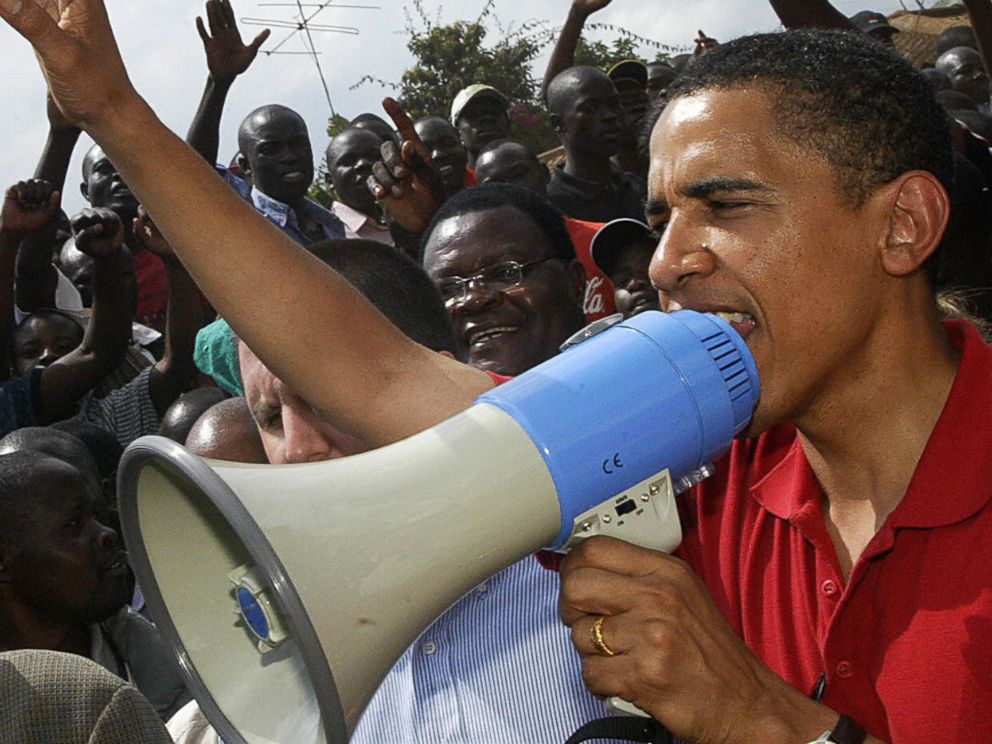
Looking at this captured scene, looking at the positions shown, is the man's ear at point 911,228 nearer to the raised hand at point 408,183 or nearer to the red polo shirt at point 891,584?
the red polo shirt at point 891,584

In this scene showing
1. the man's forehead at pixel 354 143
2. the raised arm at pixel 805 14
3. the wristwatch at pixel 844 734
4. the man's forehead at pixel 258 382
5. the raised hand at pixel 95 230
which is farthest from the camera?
the man's forehead at pixel 354 143

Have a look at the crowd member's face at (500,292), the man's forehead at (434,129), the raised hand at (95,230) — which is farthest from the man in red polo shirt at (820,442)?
the man's forehead at (434,129)

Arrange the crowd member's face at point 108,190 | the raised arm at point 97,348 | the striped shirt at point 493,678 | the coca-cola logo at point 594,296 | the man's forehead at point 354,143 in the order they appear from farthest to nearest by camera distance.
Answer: the man's forehead at point 354,143 < the crowd member's face at point 108,190 < the raised arm at point 97,348 < the coca-cola logo at point 594,296 < the striped shirt at point 493,678

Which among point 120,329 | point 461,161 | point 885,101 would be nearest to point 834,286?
point 885,101

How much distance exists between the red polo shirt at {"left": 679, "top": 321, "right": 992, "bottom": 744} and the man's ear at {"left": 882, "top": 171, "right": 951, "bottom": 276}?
0.15 metres

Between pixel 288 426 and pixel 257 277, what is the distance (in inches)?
15.1

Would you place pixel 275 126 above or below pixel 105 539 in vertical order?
above

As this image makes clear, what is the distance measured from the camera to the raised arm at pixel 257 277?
1.92 meters

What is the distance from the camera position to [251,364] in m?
2.50

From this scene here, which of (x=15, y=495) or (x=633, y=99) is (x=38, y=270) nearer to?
(x=15, y=495)

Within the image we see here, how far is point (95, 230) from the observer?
4.80m

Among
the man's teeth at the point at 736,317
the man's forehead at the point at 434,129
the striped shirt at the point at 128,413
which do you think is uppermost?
the man's teeth at the point at 736,317

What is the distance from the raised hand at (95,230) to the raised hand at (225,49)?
103 cm

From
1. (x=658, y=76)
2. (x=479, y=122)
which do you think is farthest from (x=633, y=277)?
(x=658, y=76)
